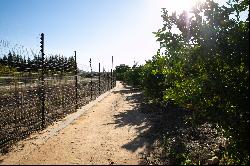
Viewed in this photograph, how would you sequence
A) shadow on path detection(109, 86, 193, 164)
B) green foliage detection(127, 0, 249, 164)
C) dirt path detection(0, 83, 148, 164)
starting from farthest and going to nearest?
shadow on path detection(109, 86, 193, 164)
dirt path detection(0, 83, 148, 164)
green foliage detection(127, 0, 249, 164)

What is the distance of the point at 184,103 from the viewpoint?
7.11 meters

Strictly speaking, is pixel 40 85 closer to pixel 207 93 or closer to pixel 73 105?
pixel 73 105

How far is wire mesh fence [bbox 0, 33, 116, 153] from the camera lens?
411 inches

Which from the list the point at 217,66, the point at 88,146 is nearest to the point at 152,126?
the point at 88,146

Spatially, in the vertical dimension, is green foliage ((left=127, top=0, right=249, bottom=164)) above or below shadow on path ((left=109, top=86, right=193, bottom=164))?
above

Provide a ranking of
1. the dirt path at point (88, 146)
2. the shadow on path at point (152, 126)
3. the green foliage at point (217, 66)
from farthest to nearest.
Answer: the shadow on path at point (152, 126) → the dirt path at point (88, 146) → the green foliage at point (217, 66)

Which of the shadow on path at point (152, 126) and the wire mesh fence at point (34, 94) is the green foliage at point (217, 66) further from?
the wire mesh fence at point (34, 94)

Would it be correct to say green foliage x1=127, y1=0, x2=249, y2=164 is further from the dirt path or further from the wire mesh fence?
the wire mesh fence

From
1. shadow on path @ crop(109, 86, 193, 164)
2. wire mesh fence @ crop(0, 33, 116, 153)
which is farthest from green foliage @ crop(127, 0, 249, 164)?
wire mesh fence @ crop(0, 33, 116, 153)

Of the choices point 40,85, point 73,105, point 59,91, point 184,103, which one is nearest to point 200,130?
point 184,103

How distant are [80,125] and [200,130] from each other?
14.7 feet

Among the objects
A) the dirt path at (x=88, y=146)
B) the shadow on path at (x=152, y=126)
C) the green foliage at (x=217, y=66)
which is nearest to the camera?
the green foliage at (x=217, y=66)

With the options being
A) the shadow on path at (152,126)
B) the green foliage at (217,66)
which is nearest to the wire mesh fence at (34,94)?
the shadow on path at (152,126)

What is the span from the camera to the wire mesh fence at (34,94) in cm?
1045
